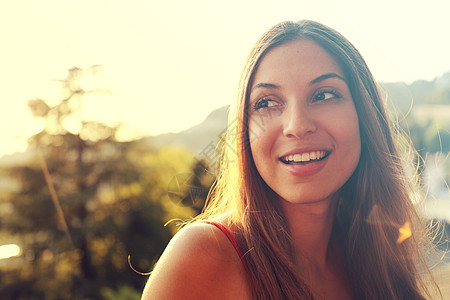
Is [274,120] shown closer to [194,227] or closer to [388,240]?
[194,227]

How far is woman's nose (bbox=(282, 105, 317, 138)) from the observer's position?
105 cm

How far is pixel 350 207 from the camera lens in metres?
1.45

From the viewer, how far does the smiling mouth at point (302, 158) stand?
3.59ft

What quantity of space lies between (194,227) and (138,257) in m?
15.9

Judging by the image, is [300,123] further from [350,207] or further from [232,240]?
[350,207]

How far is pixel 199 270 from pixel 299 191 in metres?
0.36

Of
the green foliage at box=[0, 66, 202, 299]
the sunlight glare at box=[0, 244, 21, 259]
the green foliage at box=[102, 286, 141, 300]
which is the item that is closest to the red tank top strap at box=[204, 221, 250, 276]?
the green foliage at box=[102, 286, 141, 300]

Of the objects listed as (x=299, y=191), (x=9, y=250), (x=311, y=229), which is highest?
(x=299, y=191)

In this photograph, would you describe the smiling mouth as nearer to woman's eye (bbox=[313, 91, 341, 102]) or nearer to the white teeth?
the white teeth

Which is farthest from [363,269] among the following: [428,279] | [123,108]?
[123,108]

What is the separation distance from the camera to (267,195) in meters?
1.22

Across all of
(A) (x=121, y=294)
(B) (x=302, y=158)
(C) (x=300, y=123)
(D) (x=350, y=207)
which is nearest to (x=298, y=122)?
(C) (x=300, y=123)

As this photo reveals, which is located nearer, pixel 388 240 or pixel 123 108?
pixel 388 240

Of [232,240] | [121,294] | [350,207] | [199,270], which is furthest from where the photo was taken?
[121,294]
